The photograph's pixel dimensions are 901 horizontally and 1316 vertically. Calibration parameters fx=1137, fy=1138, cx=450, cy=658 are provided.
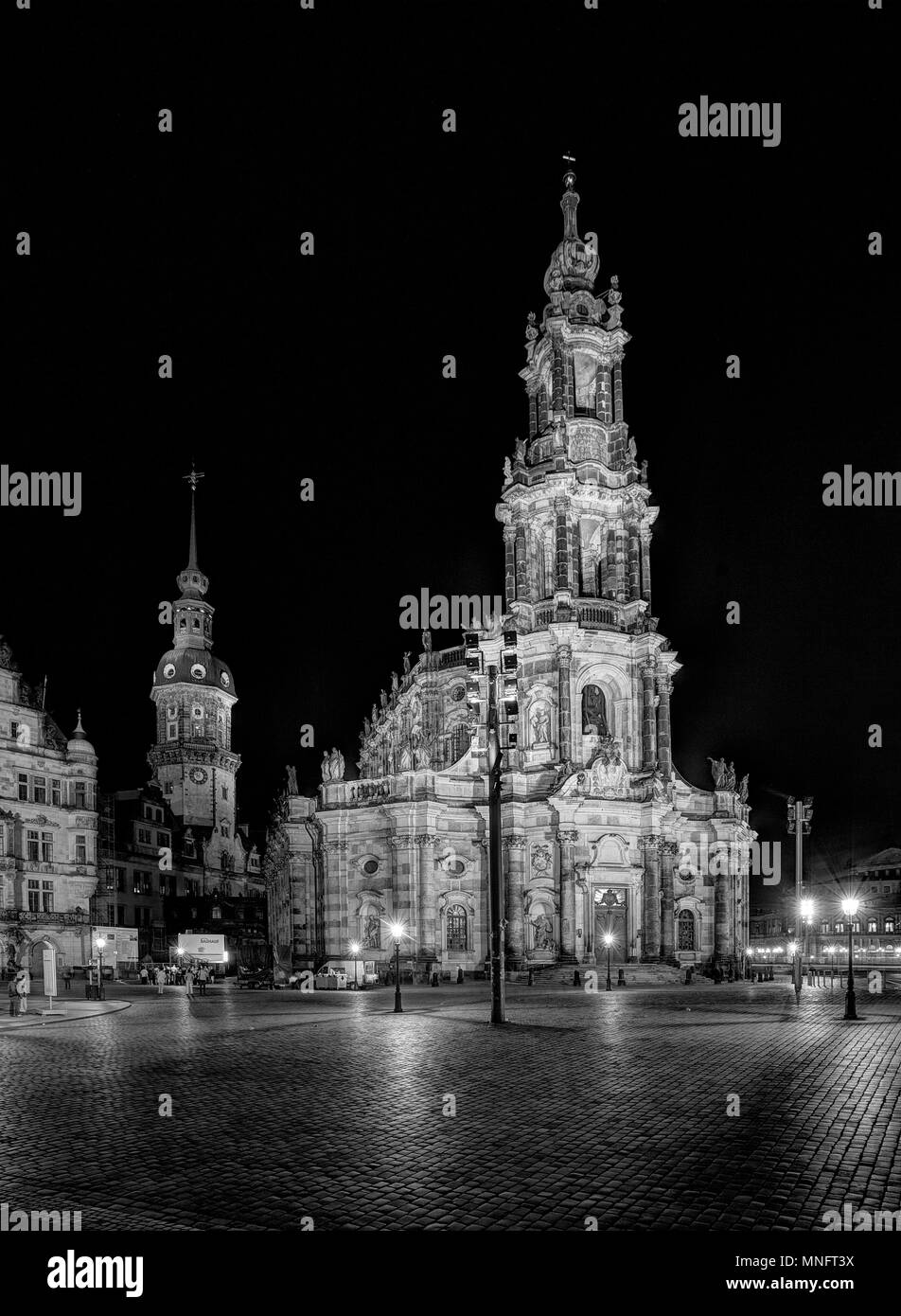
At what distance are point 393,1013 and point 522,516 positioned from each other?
137ft

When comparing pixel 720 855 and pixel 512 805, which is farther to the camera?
pixel 720 855

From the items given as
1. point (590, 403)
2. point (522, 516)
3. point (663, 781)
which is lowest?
point (663, 781)

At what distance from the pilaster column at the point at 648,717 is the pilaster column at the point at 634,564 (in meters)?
4.97

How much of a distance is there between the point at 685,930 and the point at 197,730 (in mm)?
70575

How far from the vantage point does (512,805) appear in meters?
64.7

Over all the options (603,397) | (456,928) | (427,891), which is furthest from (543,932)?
(603,397)

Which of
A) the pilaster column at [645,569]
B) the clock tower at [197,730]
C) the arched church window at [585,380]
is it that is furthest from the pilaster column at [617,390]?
the clock tower at [197,730]

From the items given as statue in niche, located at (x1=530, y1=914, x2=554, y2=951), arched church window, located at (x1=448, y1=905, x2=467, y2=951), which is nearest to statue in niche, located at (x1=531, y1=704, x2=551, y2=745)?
statue in niche, located at (x1=530, y1=914, x2=554, y2=951)

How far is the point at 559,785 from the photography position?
6291 cm

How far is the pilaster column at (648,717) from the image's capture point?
2672 inches

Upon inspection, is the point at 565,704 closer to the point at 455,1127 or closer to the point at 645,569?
the point at 645,569
